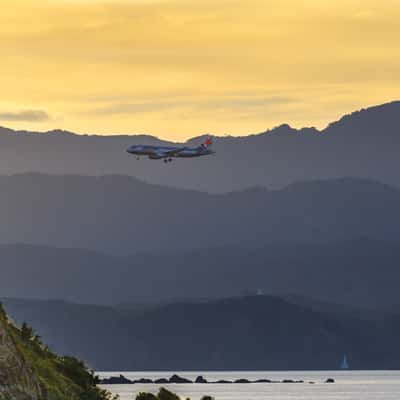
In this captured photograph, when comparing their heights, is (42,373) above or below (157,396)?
below

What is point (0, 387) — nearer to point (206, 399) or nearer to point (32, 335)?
point (32, 335)

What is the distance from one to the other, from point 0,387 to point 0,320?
8.65 feet

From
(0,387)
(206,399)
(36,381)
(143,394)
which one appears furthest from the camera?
(206,399)

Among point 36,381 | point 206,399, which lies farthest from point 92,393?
point 36,381

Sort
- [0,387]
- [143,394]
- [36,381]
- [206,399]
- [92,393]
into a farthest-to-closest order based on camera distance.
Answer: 1. [206,399]
2. [143,394]
3. [92,393]
4. [36,381]
5. [0,387]

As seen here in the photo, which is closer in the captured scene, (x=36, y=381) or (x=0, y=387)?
(x=0, y=387)

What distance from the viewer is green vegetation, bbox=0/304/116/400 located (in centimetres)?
5066

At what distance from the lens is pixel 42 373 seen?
62469 mm

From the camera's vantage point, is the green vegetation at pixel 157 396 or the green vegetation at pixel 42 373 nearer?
the green vegetation at pixel 42 373

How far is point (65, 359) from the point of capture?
75.1 metres

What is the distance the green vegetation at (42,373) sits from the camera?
166 ft

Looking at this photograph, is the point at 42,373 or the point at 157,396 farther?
the point at 157,396

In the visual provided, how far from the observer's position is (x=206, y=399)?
8156 cm

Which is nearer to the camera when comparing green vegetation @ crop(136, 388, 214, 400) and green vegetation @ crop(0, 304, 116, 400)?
green vegetation @ crop(0, 304, 116, 400)
